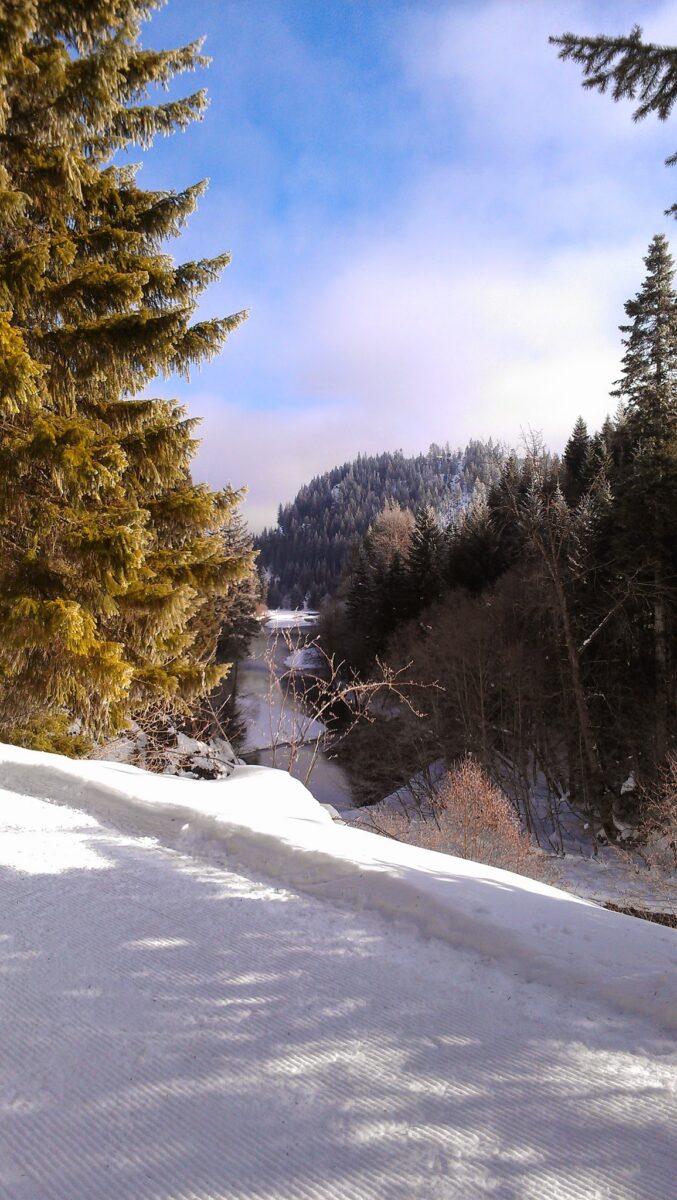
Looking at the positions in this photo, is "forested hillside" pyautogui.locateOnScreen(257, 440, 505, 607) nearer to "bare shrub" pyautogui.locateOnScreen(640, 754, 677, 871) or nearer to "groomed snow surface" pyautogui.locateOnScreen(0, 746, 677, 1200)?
"bare shrub" pyautogui.locateOnScreen(640, 754, 677, 871)

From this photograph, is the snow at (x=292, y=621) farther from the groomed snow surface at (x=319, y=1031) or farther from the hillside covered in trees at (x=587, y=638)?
the groomed snow surface at (x=319, y=1031)

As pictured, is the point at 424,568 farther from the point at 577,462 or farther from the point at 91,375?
the point at 91,375

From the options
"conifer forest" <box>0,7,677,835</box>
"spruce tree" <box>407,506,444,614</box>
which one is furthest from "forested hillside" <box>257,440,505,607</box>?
"conifer forest" <box>0,7,677,835</box>

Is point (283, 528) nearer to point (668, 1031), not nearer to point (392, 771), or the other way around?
point (392, 771)

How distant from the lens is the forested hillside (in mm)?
128375

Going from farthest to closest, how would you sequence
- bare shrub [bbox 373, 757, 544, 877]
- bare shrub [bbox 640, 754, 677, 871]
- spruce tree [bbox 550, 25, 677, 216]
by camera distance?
bare shrub [bbox 640, 754, 677, 871]
bare shrub [bbox 373, 757, 544, 877]
spruce tree [bbox 550, 25, 677, 216]

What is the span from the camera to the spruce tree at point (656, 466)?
18344mm

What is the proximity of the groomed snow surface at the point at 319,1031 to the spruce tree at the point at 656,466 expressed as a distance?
1737 cm

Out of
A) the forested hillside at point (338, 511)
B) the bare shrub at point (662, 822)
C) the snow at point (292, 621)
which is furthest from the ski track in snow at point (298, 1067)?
the forested hillside at point (338, 511)

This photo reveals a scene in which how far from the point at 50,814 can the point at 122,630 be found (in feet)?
8.91

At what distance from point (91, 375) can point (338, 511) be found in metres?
162

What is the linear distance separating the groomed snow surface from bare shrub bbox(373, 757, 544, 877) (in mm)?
12160

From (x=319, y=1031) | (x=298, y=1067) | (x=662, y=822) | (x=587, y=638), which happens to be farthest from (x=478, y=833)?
(x=298, y=1067)

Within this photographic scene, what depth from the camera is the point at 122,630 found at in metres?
7.32
